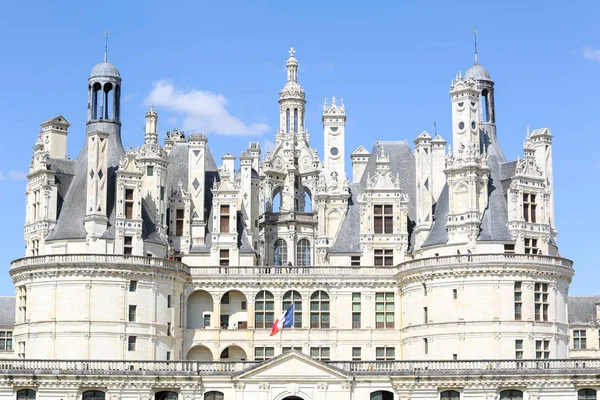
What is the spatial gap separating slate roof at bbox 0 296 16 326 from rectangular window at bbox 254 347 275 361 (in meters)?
23.9

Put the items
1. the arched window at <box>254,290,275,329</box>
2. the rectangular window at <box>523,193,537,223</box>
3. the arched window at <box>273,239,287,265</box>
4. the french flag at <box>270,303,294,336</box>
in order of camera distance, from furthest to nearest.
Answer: the arched window at <box>273,239,287,265</box> → the arched window at <box>254,290,275,329</box> → the french flag at <box>270,303,294,336</box> → the rectangular window at <box>523,193,537,223</box>

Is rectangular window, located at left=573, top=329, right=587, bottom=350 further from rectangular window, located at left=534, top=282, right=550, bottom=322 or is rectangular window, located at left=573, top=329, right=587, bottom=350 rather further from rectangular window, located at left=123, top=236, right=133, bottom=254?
rectangular window, located at left=123, top=236, right=133, bottom=254

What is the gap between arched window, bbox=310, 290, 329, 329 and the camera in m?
75.6

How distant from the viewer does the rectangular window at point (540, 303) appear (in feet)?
230

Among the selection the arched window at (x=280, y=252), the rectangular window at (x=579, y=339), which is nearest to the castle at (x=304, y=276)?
the arched window at (x=280, y=252)

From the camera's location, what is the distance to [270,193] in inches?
3888

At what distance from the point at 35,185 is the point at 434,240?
82.4ft

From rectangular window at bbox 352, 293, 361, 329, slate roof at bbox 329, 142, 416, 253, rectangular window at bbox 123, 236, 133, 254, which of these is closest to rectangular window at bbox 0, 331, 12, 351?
rectangular window at bbox 123, 236, 133, 254

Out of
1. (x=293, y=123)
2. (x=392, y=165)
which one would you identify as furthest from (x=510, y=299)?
(x=293, y=123)

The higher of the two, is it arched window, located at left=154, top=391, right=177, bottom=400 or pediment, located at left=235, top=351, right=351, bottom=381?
pediment, located at left=235, top=351, right=351, bottom=381

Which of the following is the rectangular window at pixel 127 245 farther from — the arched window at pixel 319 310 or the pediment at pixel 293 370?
the arched window at pixel 319 310

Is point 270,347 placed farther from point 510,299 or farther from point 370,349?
point 510,299

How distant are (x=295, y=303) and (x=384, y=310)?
5.70 metres

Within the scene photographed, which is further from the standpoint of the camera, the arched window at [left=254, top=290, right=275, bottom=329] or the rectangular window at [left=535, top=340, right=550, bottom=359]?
the arched window at [left=254, top=290, right=275, bottom=329]
